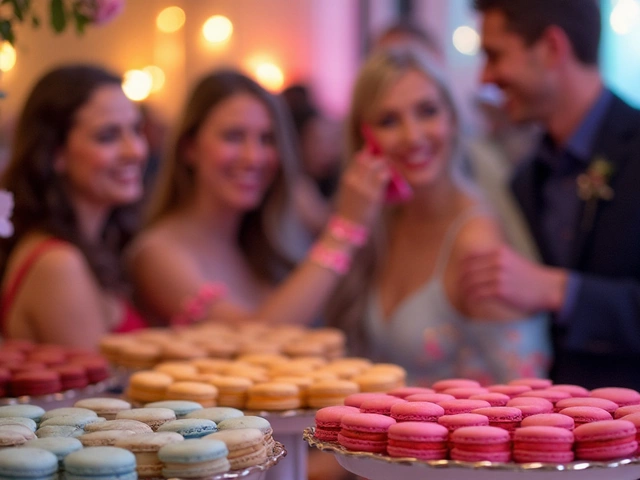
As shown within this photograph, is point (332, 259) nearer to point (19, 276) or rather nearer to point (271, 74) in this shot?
point (19, 276)

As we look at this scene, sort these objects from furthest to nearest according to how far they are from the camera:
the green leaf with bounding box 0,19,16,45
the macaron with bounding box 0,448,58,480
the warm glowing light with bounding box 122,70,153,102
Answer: the warm glowing light with bounding box 122,70,153,102 → the green leaf with bounding box 0,19,16,45 → the macaron with bounding box 0,448,58,480

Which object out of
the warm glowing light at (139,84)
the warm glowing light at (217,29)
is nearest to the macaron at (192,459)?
the warm glowing light at (217,29)

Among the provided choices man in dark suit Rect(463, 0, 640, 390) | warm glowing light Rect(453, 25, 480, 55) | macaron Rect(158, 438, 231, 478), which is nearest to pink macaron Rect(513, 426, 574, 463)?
macaron Rect(158, 438, 231, 478)

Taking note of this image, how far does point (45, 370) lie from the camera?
1750mm

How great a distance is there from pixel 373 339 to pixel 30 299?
997 millimetres

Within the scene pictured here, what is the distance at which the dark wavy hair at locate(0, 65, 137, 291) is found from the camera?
257 centimetres

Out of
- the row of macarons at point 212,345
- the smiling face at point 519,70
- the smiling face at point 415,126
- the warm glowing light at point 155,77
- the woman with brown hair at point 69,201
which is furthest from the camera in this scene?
the warm glowing light at point 155,77

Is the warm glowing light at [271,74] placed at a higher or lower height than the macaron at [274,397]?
higher

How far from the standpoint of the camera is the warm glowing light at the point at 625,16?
16.2 ft

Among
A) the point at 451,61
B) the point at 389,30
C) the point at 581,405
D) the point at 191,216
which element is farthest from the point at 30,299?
the point at 451,61

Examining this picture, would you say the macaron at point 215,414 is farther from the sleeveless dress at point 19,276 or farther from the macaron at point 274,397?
the sleeveless dress at point 19,276

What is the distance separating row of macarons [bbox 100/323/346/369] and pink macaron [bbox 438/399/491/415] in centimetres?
80

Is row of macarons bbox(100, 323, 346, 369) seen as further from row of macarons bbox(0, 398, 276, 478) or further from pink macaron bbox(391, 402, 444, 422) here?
pink macaron bbox(391, 402, 444, 422)

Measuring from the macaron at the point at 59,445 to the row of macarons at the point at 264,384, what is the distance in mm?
416
